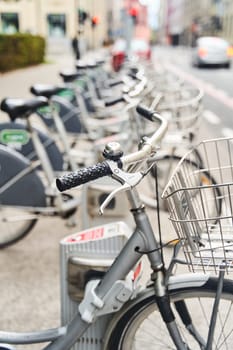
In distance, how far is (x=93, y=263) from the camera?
2109mm

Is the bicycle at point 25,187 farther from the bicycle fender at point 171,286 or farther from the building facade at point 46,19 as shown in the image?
the building facade at point 46,19

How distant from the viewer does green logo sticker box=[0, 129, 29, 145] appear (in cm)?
377

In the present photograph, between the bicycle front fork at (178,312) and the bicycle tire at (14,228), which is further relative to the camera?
the bicycle tire at (14,228)

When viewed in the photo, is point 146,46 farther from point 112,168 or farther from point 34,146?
point 112,168

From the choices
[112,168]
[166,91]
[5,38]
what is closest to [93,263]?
[112,168]

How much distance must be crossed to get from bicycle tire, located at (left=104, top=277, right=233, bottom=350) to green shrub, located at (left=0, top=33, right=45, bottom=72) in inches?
661

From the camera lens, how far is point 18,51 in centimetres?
1953

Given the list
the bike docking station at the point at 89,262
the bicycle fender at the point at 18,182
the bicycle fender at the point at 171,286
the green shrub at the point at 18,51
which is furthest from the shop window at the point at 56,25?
the bicycle fender at the point at 171,286

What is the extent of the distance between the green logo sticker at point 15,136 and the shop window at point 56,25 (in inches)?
1577

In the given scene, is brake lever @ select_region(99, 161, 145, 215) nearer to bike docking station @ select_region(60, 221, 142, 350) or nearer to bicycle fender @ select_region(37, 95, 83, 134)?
bike docking station @ select_region(60, 221, 142, 350)

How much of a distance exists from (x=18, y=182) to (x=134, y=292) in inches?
69.3

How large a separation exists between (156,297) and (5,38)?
17.8 m

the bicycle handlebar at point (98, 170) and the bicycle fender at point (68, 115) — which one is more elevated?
the bicycle handlebar at point (98, 170)

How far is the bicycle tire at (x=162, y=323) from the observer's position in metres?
1.77
